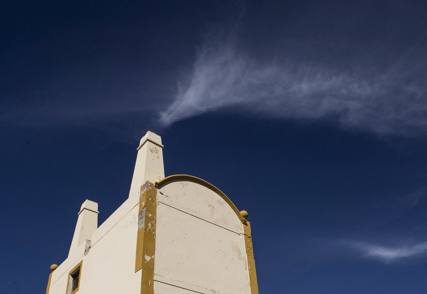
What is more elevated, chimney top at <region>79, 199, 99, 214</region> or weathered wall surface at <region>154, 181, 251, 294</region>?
chimney top at <region>79, 199, 99, 214</region>

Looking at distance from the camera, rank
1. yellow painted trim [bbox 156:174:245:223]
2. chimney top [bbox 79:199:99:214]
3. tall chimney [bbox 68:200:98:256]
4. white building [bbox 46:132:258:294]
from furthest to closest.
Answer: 1. chimney top [bbox 79:199:99:214]
2. tall chimney [bbox 68:200:98:256]
3. yellow painted trim [bbox 156:174:245:223]
4. white building [bbox 46:132:258:294]

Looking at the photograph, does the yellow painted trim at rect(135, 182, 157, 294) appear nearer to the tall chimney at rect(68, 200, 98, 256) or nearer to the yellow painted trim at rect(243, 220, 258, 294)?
the yellow painted trim at rect(243, 220, 258, 294)

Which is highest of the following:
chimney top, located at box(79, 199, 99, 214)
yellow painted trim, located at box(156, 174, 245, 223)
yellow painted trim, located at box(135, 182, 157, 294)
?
chimney top, located at box(79, 199, 99, 214)

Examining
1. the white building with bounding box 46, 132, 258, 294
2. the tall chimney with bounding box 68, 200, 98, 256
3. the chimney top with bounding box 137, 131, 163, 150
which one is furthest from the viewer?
the tall chimney with bounding box 68, 200, 98, 256

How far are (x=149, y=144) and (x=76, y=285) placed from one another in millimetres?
7719

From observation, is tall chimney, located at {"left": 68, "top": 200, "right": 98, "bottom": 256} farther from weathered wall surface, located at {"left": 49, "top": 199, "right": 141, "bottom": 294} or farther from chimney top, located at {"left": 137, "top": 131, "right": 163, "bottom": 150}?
chimney top, located at {"left": 137, "top": 131, "right": 163, "bottom": 150}

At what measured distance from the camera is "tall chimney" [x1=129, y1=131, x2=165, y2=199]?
1898 centimetres

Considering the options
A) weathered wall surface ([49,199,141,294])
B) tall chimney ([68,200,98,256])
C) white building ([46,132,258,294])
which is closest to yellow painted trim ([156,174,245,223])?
white building ([46,132,258,294])

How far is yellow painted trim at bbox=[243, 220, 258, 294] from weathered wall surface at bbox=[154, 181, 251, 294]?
0.79 ft

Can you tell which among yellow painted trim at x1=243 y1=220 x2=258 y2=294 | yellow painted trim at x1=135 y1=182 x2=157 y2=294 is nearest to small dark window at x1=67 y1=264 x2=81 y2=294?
yellow painted trim at x1=135 y1=182 x2=157 y2=294

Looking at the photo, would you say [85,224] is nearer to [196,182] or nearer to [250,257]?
[196,182]

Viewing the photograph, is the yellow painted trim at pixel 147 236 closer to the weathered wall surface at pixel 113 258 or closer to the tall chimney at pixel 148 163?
the weathered wall surface at pixel 113 258

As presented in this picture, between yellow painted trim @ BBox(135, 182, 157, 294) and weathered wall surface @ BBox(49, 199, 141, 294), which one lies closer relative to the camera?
yellow painted trim @ BBox(135, 182, 157, 294)

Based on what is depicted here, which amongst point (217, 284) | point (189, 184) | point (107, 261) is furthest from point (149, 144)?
point (217, 284)
